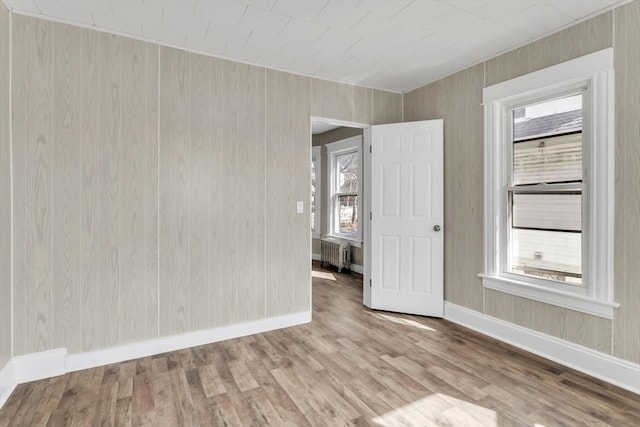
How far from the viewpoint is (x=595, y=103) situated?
232 cm

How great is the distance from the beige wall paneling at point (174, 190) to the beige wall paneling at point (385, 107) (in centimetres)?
207

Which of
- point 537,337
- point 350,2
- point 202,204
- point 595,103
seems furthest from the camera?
point 202,204

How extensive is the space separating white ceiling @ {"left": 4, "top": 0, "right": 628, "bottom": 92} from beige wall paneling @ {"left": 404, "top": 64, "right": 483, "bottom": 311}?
32 centimetres

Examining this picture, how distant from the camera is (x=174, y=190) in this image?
278cm

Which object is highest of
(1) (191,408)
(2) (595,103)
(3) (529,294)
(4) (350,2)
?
(4) (350,2)

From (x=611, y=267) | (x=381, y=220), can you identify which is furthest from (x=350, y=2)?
(x=611, y=267)

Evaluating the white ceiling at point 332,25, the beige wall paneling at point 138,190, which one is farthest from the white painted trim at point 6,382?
the white ceiling at point 332,25

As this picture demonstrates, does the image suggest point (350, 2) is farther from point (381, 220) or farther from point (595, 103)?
point (381, 220)

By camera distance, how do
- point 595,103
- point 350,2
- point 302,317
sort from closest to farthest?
point 350,2 < point 595,103 < point 302,317

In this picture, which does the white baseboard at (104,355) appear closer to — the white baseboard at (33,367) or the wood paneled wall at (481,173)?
the white baseboard at (33,367)

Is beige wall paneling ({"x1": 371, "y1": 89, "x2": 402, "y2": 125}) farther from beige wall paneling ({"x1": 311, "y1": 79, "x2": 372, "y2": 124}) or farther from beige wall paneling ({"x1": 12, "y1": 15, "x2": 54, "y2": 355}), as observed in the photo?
beige wall paneling ({"x1": 12, "y1": 15, "x2": 54, "y2": 355})

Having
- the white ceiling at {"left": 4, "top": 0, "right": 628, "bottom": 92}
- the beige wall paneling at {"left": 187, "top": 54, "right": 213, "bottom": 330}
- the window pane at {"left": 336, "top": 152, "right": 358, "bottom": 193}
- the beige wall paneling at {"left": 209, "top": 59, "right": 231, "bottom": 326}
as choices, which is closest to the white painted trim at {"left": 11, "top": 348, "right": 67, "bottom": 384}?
the beige wall paneling at {"left": 187, "top": 54, "right": 213, "bottom": 330}

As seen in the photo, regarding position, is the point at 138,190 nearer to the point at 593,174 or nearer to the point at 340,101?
the point at 340,101

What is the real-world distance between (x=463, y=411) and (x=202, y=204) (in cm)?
249
